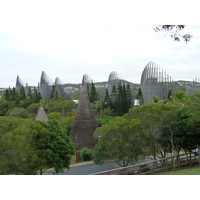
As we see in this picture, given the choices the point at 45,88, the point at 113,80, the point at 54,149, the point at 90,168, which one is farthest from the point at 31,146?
the point at 45,88

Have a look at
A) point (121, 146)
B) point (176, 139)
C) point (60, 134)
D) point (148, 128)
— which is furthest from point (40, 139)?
point (176, 139)

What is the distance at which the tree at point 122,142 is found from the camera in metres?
7.37

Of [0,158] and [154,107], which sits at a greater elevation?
[154,107]

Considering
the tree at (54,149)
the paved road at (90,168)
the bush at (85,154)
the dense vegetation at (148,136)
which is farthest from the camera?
the bush at (85,154)

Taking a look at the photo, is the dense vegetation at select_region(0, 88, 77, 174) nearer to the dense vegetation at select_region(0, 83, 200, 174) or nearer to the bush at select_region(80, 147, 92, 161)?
the dense vegetation at select_region(0, 83, 200, 174)

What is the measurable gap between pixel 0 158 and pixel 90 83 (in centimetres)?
2477

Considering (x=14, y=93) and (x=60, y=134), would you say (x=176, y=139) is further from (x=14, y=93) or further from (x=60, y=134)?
(x=14, y=93)

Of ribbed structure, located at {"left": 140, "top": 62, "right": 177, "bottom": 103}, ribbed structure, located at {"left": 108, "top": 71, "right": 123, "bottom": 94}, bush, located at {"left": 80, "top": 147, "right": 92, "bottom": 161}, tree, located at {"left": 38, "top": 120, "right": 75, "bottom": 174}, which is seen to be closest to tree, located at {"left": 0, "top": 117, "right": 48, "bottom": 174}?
tree, located at {"left": 38, "top": 120, "right": 75, "bottom": 174}

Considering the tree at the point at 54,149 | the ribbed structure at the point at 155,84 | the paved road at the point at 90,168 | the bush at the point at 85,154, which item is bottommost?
the paved road at the point at 90,168

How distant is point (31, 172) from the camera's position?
619cm

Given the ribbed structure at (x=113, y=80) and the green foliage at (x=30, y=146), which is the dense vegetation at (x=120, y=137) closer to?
the green foliage at (x=30, y=146)

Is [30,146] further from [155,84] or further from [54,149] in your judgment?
[155,84]

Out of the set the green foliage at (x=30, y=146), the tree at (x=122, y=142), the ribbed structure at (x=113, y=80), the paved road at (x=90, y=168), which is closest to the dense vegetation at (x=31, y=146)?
the green foliage at (x=30, y=146)

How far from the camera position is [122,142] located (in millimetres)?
7359
